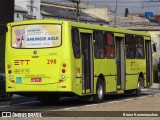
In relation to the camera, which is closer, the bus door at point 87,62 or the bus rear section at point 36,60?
the bus rear section at point 36,60

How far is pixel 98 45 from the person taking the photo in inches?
877

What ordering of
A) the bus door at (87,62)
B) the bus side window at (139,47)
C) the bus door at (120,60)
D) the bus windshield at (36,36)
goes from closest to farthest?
the bus windshield at (36,36), the bus door at (87,62), the bus door at (120,60), the bus side window at (139,47)

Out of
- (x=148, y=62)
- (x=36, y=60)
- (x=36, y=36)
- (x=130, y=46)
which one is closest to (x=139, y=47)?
(x=130, y=46)

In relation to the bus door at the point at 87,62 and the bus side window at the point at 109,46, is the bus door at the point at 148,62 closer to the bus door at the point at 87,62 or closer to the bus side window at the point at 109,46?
the bus side window at the point at 109,46

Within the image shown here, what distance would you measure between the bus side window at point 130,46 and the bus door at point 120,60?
20.7 inches

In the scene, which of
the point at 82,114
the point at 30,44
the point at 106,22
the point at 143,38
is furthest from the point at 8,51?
the point at 106,22

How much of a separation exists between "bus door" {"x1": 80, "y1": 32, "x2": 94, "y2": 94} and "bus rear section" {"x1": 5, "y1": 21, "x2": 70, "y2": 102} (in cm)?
143

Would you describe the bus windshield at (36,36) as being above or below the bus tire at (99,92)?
above

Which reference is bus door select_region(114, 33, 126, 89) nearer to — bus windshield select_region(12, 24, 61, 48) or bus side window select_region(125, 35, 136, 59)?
bus side window select_region(125, 35, 136, 59)

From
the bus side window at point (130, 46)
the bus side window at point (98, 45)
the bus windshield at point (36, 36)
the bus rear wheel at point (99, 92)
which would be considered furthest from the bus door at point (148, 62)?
the bus windshield at point (36, 36)

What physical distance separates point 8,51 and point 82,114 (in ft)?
19.3

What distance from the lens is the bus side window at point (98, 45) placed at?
22.0 m

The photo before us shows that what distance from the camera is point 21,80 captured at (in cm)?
2022

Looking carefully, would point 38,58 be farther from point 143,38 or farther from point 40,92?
point 143,38
